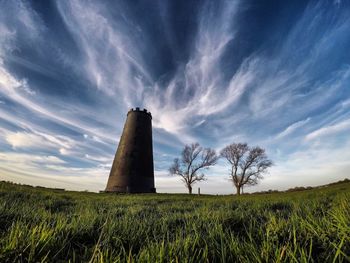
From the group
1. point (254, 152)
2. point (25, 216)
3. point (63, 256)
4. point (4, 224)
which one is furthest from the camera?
point (254, 152)

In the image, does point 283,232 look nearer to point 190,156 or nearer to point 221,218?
point 221,218

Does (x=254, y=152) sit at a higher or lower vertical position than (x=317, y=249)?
higher

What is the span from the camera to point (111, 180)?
881 inches

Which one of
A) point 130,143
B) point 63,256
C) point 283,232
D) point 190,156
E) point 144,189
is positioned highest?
point 190,156

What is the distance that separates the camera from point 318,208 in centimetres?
307

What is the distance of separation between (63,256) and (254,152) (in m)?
41.9

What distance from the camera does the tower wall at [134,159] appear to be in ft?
71.0

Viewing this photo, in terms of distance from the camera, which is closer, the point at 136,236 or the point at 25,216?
the point at 136,236

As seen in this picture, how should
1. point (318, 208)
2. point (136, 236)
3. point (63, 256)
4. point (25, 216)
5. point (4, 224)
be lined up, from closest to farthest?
point (63, 256), point (136, 236), point (4, 224), point (25, 216), point (318, 208)

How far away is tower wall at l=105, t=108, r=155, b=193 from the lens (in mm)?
21641

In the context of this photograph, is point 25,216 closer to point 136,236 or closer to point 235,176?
point 136,236

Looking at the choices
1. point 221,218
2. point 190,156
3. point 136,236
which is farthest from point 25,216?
point 190,156

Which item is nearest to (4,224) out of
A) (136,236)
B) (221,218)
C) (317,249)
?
(136,236)

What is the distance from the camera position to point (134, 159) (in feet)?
73.5
